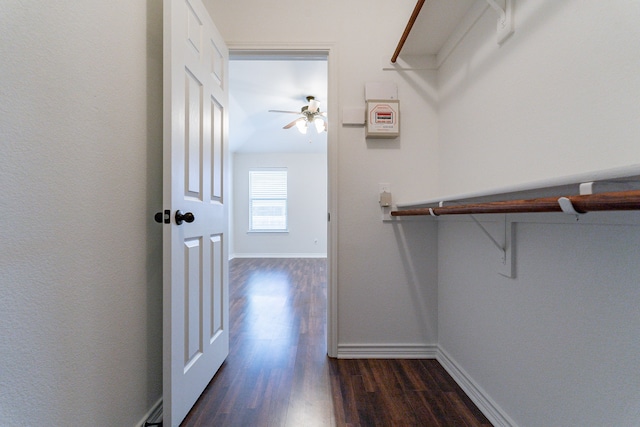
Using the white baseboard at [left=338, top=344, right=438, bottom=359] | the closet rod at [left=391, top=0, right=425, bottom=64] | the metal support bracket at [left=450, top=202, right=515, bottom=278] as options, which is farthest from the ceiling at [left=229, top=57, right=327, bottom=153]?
the white baseboard at [left=338, top=344, right=438, bottom=359]

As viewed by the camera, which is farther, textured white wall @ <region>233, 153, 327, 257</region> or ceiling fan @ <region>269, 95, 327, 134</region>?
textured white wall @ <region>233, 153, 327, 257</region>

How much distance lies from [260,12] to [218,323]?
1.98 metres

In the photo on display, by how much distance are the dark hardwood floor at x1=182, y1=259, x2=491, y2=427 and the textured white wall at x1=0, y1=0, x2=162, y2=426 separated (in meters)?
0.40

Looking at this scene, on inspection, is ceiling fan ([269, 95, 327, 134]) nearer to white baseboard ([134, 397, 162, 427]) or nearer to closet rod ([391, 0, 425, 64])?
closet rod ([391, 0, 425, 64])

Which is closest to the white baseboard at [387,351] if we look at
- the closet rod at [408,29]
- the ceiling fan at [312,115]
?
the closet rod at [408,29]

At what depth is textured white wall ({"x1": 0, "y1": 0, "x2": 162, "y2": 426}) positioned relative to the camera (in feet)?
2.22

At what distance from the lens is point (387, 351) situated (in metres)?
1.78

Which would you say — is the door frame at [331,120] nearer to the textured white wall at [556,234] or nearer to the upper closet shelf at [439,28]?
→ the upper closet shelf at [439,28]

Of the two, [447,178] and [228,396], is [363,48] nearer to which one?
→ [447,178]

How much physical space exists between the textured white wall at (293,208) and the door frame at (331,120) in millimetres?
4461

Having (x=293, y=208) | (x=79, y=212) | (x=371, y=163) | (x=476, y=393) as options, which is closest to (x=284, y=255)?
(x=293, y=208)

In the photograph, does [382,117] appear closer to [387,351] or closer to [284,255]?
[387,351]

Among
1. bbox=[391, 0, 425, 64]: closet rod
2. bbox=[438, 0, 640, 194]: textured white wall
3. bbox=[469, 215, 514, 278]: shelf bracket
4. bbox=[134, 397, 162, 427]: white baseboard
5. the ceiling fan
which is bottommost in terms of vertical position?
bbox=[134, 397, 162, 427]: white baseboard

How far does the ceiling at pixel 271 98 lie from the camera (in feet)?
10.3
